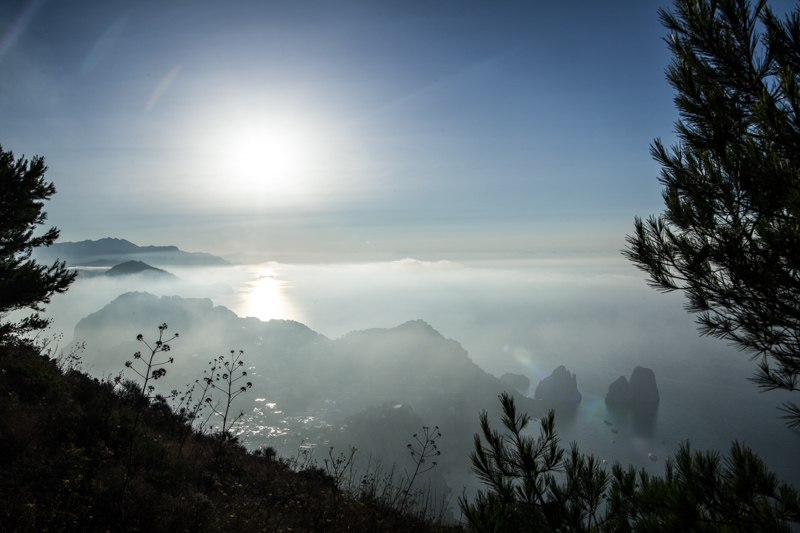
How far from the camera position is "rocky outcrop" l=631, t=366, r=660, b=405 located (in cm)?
8588

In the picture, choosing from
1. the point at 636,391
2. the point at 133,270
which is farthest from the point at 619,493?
→ the point at 133,270

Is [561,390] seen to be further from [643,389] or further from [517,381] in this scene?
[517,381]

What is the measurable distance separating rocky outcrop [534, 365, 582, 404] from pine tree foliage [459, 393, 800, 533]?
103695mm

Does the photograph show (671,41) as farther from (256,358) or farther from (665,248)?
(256,358)

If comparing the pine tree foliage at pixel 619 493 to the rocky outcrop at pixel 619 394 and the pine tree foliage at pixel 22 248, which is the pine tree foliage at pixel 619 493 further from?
the rocky outcrop at pixel 619 394

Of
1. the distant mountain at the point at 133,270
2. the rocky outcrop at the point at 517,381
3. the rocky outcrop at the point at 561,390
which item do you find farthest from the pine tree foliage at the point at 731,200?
the distant mountain at the point at 133,270

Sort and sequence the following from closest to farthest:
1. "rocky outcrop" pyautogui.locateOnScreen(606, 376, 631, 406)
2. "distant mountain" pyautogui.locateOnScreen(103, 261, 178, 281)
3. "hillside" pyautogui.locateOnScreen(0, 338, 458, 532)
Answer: "hillside" pyautogui.locateOnScreen(0, 338, 458, 532)
"rocky outcrop" pyautogui.locateOnScreen(606, 376, 631, 406)
"distant mountain" pyautogui.locateOnScreen(103, 261, 178, 281)

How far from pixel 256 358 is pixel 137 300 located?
77.7 meters

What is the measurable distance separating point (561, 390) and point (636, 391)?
60.4 ft

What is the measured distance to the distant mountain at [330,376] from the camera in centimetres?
5922

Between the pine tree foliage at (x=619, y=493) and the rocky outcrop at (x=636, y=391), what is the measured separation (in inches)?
4183

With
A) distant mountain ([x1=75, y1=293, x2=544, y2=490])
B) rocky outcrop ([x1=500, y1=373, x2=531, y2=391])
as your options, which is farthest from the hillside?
rocky outcrop ([x1=500, y1=373, x2=531, y2=391])

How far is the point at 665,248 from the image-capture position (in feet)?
13.7

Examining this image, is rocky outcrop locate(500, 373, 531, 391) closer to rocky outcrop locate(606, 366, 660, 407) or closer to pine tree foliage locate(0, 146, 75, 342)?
rocky outcrop locate(606, 366, 660, 407)
